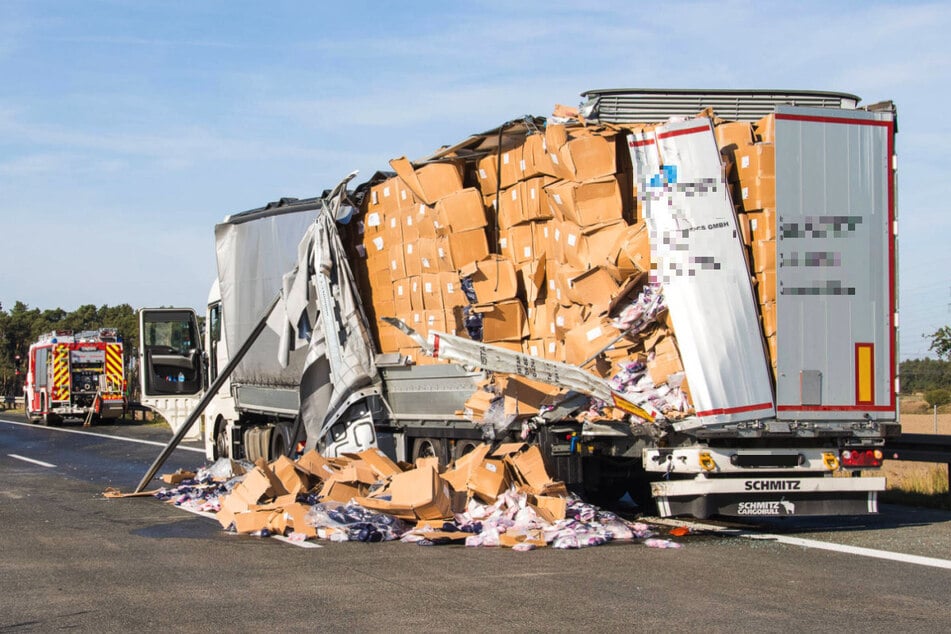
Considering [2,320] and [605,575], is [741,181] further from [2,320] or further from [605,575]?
[2,320]

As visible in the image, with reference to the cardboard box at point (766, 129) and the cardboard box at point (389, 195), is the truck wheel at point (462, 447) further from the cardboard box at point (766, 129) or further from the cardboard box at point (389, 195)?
the cardboard box at point (766, 129)

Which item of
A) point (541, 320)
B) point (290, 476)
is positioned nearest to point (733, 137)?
point (541, 320)

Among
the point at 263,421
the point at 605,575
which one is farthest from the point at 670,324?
the point at 263,421

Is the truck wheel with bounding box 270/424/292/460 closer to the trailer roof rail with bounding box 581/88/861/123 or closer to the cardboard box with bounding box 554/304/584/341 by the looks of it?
the cardboard box with bounding box 554/304/584/341

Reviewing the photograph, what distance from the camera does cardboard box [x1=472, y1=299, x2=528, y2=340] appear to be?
12055 mm

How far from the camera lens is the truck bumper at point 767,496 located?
33.8ft

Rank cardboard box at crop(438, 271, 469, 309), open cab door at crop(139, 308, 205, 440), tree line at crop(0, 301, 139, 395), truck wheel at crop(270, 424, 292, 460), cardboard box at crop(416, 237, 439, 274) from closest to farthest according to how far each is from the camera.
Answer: cardboard box at crop(438, 271, 469, 309) < cardboard box at crop(416, 237, 439, 274) < truck wheel at crop(270, 424, 292, 460) < open cab door at crop(139, 308, 205, 440) < tree line at crop(0, 301, 139, 395)

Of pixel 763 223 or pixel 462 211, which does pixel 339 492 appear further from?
pixel 763 223

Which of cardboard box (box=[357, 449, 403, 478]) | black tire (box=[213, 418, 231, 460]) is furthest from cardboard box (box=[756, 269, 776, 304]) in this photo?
black tire (box=[213, 418, 231, 460])

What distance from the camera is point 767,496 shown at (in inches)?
412

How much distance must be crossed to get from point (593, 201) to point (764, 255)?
1546mm

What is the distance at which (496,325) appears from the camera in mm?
12188

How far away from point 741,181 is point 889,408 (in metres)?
2.32

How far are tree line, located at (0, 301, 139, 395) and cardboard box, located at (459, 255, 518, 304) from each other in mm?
71047
